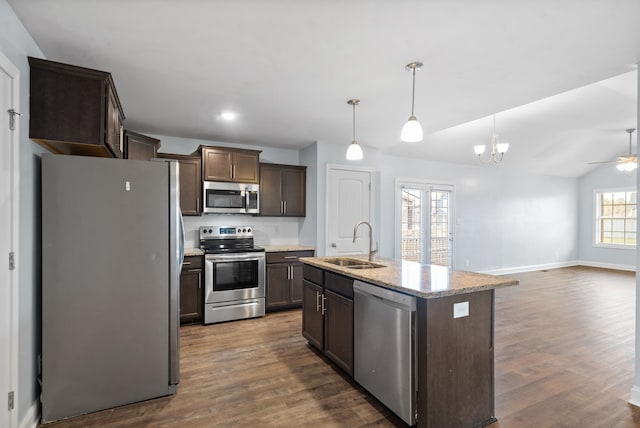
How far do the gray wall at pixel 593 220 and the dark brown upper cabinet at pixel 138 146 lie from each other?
10.5 meters

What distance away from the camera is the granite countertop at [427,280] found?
72.3 inches

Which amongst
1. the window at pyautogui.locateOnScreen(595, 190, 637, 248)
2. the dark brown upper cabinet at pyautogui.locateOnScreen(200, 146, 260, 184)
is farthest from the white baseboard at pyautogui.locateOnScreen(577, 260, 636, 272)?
the dark brown upper cabinet at pyautogui.locateOnScreen(200, 146, 260, 184)

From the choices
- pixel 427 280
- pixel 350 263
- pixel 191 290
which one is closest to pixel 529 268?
pixel 350 263

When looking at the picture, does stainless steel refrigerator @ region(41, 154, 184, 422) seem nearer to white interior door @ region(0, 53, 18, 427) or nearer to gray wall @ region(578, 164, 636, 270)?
white interior door @ region(0, 53, 18, 427)

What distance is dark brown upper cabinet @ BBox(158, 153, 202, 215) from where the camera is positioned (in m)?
4.16

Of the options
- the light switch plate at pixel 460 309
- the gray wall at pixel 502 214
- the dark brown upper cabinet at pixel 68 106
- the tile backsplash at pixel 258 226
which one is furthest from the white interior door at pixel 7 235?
the gray wall at pixel 502 214

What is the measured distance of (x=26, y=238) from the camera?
6.44ft

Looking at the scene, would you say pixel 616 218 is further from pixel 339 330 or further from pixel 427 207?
pixel 339 330

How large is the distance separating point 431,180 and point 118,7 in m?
5.83

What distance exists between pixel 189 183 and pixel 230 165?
0.59m

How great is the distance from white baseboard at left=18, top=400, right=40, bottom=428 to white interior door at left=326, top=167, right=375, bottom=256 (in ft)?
11.1

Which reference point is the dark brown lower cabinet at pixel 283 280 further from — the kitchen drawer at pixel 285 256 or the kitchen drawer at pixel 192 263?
the kitchen drawer at pixel 192 263

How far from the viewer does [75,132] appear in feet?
7.04

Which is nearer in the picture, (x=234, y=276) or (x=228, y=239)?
(x=234, y=276)
